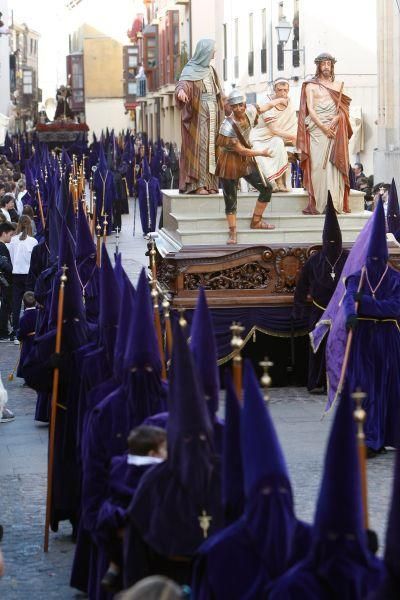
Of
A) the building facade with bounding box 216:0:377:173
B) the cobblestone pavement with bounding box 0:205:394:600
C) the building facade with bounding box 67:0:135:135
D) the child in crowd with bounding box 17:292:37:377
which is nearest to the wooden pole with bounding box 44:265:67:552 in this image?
the cobblestone pavement with bounding box 0:205:394:600

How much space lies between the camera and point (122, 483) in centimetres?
642

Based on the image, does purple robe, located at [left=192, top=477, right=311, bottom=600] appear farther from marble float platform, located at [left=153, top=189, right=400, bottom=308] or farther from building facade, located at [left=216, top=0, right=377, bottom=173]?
building facade, located at [left=216, top=0, right=377, bottom=173]

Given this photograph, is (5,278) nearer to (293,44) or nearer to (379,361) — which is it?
(379,361)

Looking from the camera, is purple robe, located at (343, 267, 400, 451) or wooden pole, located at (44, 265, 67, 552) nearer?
wooden pole, located at (44, 265, 67, 552)

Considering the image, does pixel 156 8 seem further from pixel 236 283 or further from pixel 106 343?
pixel 106 343

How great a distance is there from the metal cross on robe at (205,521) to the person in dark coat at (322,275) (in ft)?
24.4

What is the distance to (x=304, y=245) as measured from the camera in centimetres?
1401

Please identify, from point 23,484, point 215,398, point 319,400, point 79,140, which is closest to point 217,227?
point 319,400

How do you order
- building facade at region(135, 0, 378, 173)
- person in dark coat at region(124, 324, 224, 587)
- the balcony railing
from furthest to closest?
the balcony railing, building facade at region(135, 0, 378, 173), person in dark coat at region(124, 324, 224, 587)

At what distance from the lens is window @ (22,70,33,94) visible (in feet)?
342

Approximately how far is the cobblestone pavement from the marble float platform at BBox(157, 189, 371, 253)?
1607mm

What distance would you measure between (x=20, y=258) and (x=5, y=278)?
11.6 inches

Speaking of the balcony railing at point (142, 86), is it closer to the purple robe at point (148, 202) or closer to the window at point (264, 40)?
the window at point (264, 40)

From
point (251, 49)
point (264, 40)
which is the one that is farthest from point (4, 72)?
point (264, 40)
